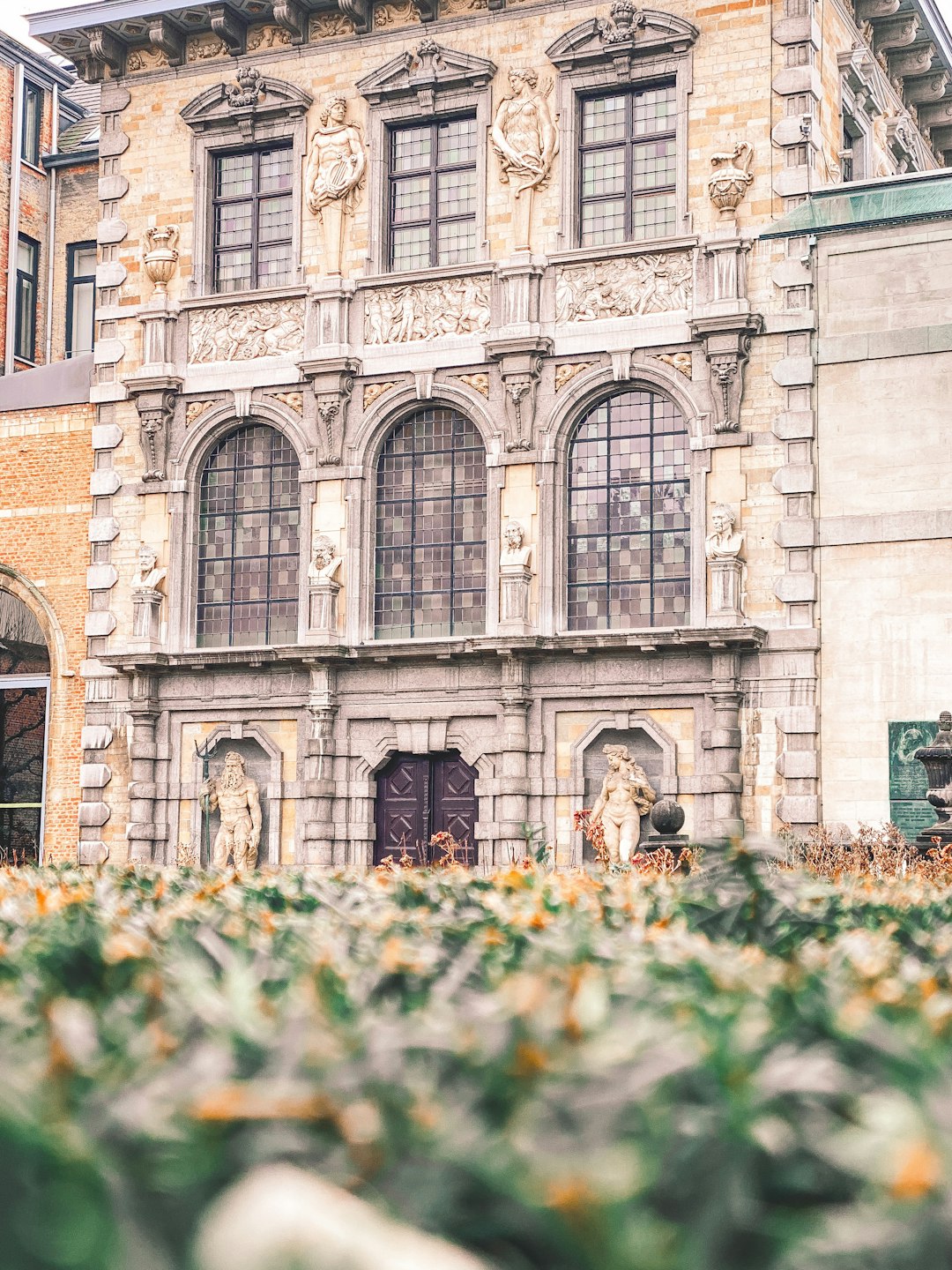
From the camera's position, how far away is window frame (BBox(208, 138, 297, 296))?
29797mm

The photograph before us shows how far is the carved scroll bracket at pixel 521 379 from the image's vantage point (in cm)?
2725

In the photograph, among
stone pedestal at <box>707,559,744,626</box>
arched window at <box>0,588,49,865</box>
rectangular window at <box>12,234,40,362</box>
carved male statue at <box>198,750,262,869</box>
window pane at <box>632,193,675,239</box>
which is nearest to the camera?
stone pedestal at <box>707,559,744,626</box>

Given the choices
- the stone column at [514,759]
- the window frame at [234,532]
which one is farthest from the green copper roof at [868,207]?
the window frame at [234,532]

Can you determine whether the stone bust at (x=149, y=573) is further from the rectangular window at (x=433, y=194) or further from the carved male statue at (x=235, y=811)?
the rectangular window at (x=433, y=194)

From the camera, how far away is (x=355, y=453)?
93.5ft

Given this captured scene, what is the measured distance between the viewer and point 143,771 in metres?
28.9

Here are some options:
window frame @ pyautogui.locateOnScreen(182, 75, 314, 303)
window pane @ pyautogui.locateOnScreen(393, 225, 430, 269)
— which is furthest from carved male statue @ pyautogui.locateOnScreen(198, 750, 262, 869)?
window pane @ pyautogui.locateOnScreen(393, 225, 430, 269)

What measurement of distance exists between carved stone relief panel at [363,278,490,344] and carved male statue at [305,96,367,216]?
184cm

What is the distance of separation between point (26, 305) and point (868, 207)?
808 inches

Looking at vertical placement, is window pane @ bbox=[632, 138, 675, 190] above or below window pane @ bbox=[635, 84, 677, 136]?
below

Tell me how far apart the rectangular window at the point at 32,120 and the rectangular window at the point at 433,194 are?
45.1 feet

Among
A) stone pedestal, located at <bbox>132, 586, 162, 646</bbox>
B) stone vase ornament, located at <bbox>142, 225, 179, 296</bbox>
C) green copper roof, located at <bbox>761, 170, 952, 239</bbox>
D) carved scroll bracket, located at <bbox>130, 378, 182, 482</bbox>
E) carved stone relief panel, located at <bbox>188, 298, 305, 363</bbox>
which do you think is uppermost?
stone vase ornament, located at <bbox>142, 225, 179, 296</bbox>

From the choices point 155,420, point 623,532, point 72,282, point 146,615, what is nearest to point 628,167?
point 623,532

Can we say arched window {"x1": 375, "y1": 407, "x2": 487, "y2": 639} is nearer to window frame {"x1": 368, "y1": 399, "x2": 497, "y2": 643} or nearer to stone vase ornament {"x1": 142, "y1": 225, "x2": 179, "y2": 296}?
window frame {"x1": 368, "y1": 399, "x2": 497, "y2": 643}
